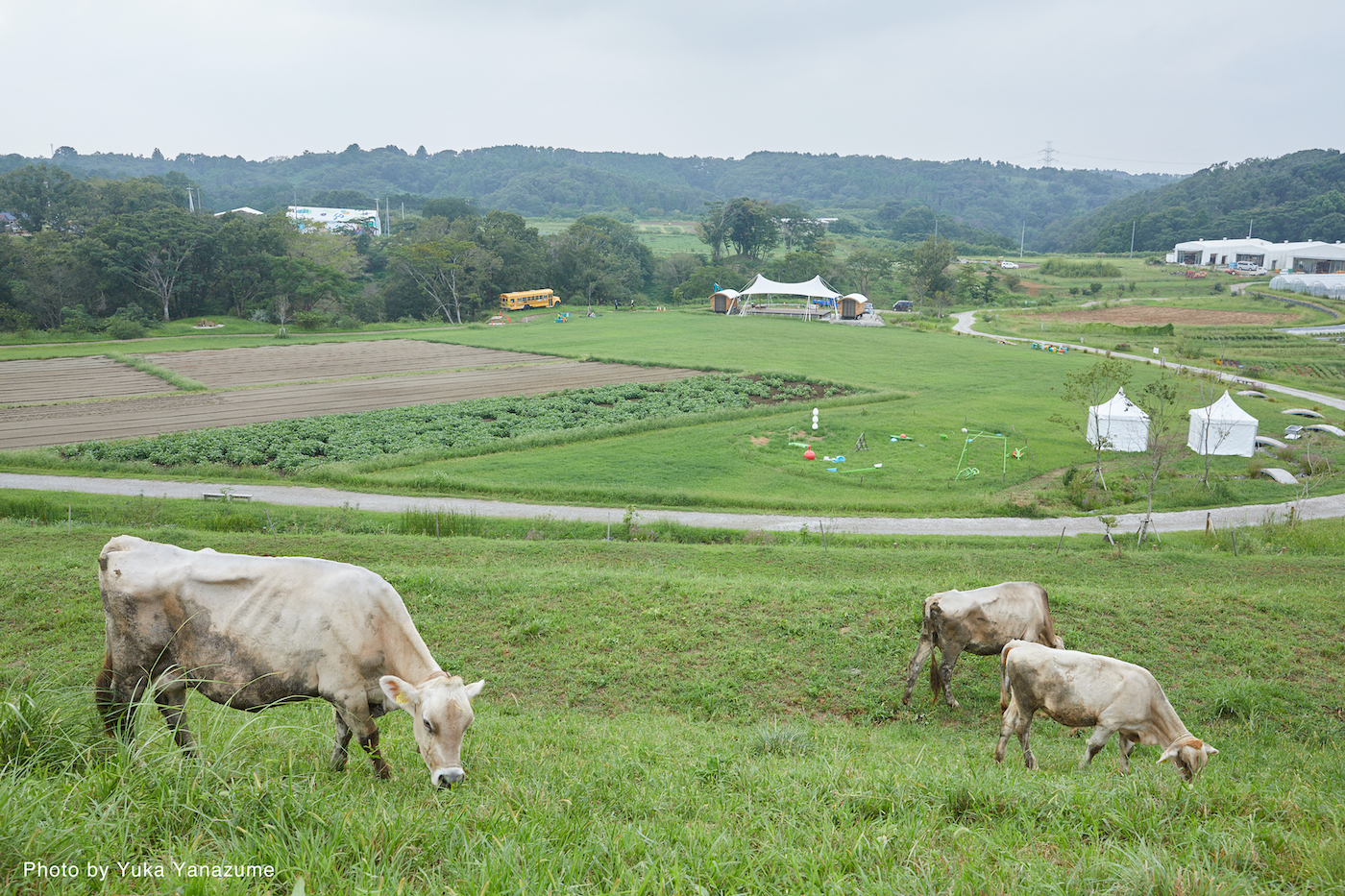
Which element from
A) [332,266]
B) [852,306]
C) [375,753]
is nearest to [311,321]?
[332,266]

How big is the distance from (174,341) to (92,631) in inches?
2614

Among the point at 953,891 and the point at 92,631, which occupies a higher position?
the point at 953,891

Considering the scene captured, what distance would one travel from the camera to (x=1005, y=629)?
11266 mm

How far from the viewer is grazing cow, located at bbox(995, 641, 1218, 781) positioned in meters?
8.64

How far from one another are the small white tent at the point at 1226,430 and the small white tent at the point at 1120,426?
251 centimetres

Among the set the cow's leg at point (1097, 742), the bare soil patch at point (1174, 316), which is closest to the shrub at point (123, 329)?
the cow's leg at point (1097, 742)

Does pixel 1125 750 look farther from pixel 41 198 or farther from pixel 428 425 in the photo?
pixel 41 198

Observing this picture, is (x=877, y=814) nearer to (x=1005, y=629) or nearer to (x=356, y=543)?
(x=1005, y=629)

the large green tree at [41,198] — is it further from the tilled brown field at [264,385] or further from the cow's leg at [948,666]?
the cow's leg at [948,666]

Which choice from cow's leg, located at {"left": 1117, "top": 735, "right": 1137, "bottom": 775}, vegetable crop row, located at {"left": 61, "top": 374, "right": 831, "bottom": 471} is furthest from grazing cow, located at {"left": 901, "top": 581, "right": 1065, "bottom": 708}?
vegetable crop row, located at {"left": 61, "top": 374, "right": 831, "bottom": 471}

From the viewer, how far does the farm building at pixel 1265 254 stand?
116 meters

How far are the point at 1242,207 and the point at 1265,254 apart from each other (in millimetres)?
50752

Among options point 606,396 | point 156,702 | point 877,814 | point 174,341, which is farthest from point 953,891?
point 174,341

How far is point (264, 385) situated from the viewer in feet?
161
